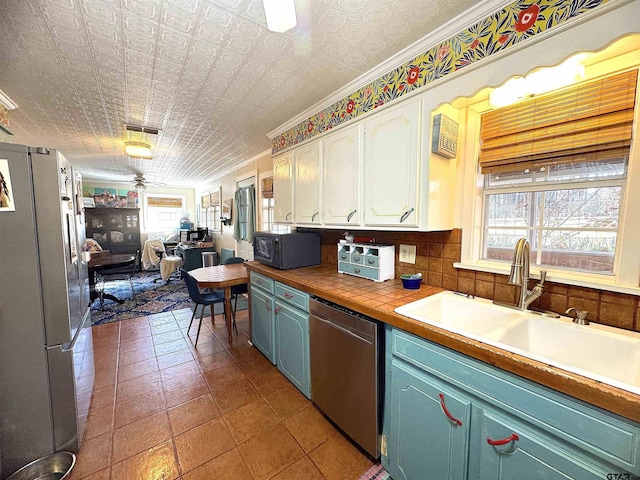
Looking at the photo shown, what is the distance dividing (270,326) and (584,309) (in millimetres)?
2066

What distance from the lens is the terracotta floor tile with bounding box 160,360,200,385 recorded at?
7.25 ft

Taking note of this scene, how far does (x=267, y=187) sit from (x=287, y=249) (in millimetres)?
1835

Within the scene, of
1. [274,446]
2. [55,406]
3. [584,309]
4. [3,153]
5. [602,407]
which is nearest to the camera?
[602,407]

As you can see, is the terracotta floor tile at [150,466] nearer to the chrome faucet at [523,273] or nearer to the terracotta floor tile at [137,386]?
the terracotta floor tile at [137,386]

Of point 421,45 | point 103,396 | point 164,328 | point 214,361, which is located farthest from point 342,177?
point 164,328

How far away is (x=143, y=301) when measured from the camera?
14.1 ft

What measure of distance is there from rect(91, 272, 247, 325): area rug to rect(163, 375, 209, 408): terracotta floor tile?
5.37 feet

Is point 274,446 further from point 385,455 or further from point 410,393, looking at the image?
point 410,393

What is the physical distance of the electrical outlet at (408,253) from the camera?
1.82 m

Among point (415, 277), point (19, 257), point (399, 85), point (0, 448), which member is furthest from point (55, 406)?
point (399, 85)

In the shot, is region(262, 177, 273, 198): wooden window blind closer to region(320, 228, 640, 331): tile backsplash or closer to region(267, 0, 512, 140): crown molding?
region(267, 0, 512, 140): crown molding

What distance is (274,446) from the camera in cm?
154

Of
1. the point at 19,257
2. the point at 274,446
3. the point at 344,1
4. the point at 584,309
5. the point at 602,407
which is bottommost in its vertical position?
the point at 274,446

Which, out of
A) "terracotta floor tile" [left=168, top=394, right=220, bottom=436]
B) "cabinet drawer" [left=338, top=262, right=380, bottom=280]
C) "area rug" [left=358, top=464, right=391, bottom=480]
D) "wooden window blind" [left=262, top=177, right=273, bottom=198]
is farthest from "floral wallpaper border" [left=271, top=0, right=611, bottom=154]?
"terracotta floor tile" [left=168, top=394, right=220, bottom=436]
